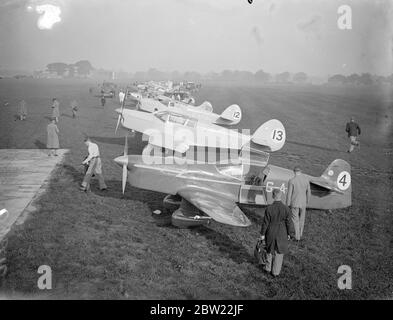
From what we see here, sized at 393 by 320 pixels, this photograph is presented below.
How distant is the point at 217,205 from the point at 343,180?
343 centimetres

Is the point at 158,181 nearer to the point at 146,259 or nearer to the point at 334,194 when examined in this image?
the point at 146,259

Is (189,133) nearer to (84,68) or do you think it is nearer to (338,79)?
(84,68)

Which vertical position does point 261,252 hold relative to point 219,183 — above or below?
below

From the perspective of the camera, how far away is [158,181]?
8.57 m

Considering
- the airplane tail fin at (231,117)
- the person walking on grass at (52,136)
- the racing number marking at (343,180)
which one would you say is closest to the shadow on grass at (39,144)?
the person walking on grass at (52,136)

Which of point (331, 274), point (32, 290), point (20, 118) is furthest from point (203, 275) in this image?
point (20, 118)

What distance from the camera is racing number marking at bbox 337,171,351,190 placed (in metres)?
8.72

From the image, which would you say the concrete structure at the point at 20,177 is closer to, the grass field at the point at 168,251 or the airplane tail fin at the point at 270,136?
the grass field at the point at 168,251

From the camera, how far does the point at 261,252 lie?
22.0 ft

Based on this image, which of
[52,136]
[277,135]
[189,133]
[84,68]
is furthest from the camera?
[84,68]

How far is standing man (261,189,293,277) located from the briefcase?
0.90ft

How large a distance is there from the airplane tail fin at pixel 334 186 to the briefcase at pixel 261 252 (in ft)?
9.44

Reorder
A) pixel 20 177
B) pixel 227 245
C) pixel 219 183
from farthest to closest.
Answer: pixel 20 177 < pixel 219 183 < pixel 227 245

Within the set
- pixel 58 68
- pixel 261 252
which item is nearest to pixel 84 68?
pixel 58 68
